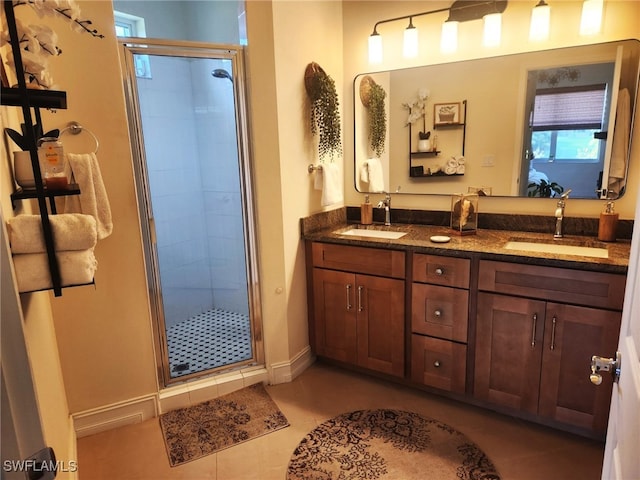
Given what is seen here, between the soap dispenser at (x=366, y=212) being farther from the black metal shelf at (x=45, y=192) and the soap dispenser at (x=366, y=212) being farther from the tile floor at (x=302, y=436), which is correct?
the black metal shelf at (x=45, y=192)

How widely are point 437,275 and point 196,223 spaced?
1862 millimetres

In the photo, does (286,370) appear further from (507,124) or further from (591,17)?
(591,17)

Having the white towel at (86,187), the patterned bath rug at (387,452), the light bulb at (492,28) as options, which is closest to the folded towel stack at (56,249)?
the white towel at (86,187)

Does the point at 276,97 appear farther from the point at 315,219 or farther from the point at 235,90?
the point at 315,219

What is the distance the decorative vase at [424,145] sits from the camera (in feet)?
8.51

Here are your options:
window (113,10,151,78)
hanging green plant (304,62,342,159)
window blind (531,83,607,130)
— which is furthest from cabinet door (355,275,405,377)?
window (113,10,151,78)

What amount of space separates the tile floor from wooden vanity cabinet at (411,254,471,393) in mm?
171

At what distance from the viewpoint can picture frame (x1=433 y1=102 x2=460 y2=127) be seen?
8.13 ft

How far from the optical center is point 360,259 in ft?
7.70

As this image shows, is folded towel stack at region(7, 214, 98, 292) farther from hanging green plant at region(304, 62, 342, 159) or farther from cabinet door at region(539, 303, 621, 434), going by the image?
cabinet door at region(539, 303, 621, 434)

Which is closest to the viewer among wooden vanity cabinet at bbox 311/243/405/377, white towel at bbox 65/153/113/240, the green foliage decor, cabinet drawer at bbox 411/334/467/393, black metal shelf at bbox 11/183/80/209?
black metal shelf at bbox 11/183/80/209

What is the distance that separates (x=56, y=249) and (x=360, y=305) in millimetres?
1670

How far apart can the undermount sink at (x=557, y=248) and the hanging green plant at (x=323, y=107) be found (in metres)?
1.19

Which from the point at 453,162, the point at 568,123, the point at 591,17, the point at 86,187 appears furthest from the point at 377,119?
the point at 86,187
